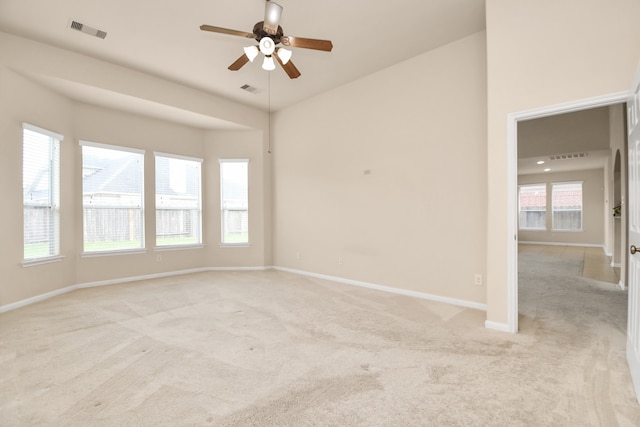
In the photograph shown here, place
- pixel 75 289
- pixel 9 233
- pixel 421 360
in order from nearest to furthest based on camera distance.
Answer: pixel 421 360 < pixel 9 233 < pixel 75 289

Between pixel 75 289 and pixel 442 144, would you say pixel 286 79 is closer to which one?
pixel 442 144

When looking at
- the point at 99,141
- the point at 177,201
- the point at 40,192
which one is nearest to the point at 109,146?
the point at 99,141

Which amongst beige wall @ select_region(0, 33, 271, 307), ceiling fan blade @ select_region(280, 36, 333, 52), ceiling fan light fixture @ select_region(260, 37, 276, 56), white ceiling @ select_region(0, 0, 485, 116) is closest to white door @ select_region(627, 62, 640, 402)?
white ceiling @ select_region(0, 0, 485, 116)

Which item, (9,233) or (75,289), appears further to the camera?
(75,289)

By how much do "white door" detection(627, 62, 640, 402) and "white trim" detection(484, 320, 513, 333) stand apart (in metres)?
0.88

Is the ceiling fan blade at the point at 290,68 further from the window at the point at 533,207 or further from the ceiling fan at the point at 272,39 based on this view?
the window at the point at 533,207

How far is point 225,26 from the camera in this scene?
3.54 m

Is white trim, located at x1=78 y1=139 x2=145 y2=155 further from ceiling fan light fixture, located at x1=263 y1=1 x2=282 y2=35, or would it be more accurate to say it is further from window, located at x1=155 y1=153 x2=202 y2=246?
ceiling fan light fixture, located at x1=263 y1=1 x2=282 y2=35

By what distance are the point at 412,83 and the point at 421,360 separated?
3564 mm

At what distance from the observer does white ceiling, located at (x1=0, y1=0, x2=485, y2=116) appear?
10.5 ft

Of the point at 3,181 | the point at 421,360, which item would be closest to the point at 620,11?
the point at 421,360

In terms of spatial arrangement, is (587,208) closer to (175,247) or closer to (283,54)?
(283,54)

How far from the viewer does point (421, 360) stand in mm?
2406

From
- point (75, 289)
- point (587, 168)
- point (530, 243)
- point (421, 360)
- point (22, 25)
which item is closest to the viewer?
point (421, 360)
